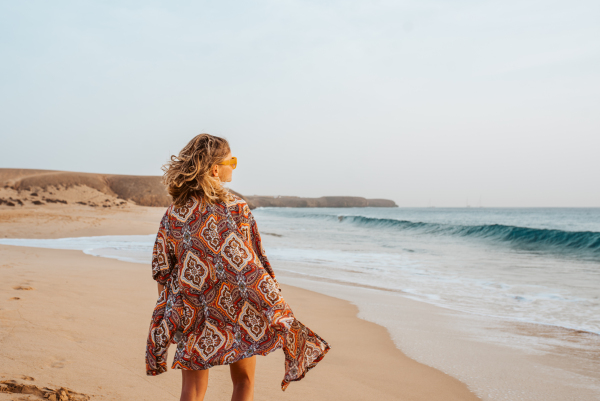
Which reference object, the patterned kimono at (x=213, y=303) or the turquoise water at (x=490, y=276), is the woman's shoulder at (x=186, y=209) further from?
the turquoise water at (x=490, y=276)

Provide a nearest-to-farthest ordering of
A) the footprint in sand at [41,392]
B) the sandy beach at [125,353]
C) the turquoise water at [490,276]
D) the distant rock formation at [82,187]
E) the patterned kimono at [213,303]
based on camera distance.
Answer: the patterned kimono at [213,303], the footprint in sand at [41,392], the sandy beach at [125,353], the turquoise water at [490,276], the distant rock formation at [82,187]

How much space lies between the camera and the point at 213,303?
6.31ft

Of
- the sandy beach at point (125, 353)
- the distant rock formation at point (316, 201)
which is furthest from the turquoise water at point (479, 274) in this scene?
the distant rock formation at point (316, 201)

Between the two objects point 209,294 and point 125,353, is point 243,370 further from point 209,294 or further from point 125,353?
point 125,353

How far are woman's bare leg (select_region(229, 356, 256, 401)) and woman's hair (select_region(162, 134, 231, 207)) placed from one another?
76 cm

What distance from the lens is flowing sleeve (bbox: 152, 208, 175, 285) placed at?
1.98 metres

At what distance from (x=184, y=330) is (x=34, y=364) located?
74.7 inches

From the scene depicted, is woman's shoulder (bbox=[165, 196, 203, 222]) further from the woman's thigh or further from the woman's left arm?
the woman's thigh

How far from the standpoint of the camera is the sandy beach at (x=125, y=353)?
2.95m

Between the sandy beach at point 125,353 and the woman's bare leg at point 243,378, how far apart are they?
103 centimetres

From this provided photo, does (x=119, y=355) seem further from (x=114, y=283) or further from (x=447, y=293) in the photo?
(x=447, y=293)

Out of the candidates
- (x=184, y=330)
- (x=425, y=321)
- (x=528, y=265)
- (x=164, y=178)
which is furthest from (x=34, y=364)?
(x=528, y=265)

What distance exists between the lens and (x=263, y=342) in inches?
76.3

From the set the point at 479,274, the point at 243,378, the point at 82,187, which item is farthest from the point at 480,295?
the point at 82,187
